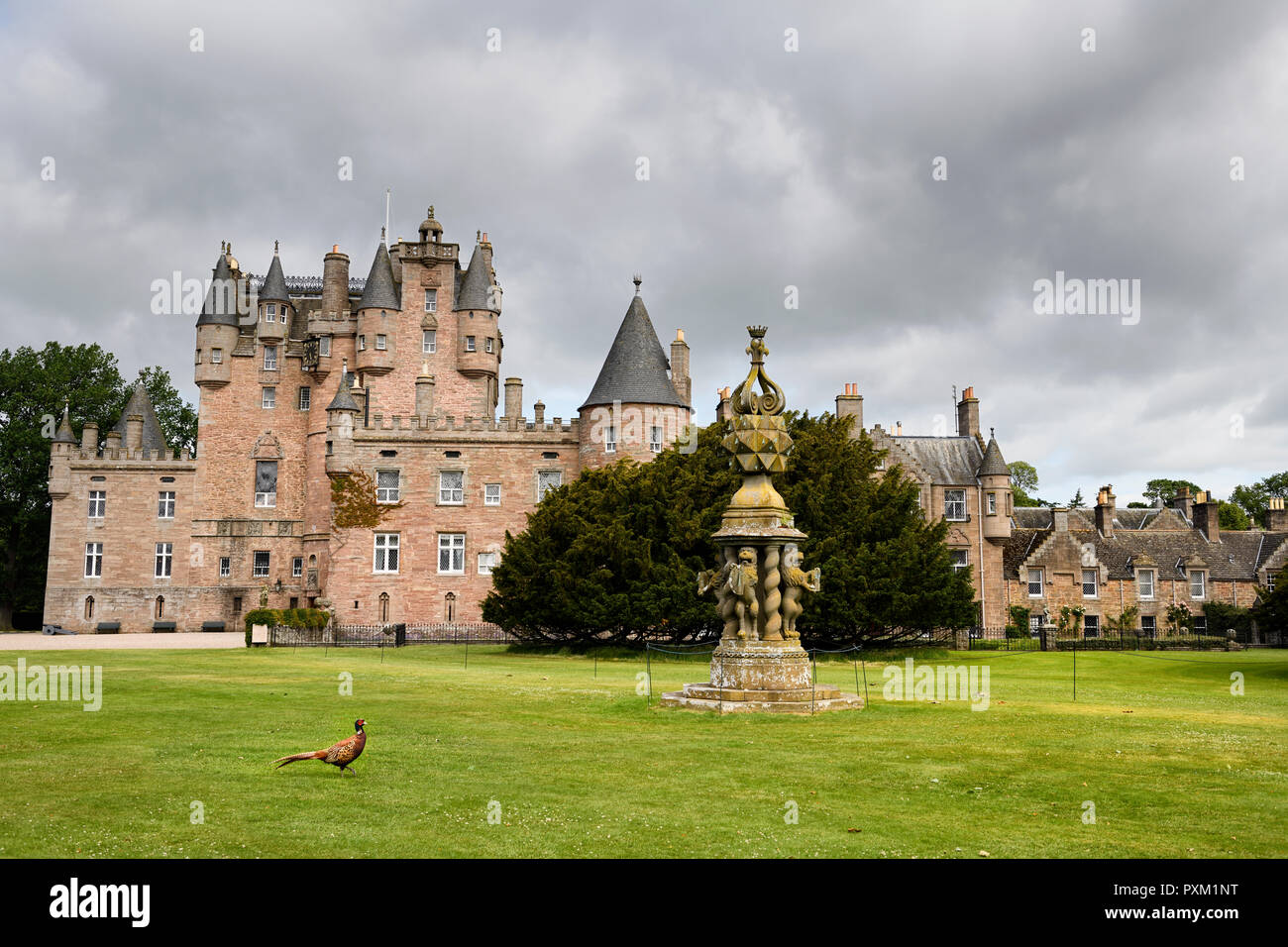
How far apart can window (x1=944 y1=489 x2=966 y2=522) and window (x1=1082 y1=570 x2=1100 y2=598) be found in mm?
7489

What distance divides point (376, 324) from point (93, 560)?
19.8 meters

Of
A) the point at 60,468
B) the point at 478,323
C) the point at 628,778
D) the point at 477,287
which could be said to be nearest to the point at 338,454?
the point at 478,323

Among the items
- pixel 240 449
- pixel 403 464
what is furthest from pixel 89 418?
pixel 403 464

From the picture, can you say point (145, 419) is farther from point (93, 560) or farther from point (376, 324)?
point (376, 324)

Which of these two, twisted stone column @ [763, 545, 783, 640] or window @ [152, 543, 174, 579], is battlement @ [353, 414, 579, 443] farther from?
twisted stone column @ [763, 545, 783, 640]

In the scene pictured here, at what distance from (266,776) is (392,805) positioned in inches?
80.2

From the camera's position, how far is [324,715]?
16.1 m

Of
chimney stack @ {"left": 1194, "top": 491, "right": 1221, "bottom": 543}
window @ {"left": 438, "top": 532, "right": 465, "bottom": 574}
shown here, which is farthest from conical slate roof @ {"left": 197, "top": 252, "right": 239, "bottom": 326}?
chimney stack @ {"left": 1194, "top": 491, "right": 1221, "bottom": 543}

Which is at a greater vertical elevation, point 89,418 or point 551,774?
point 89,418

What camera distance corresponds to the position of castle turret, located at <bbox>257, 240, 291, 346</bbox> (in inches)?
2382

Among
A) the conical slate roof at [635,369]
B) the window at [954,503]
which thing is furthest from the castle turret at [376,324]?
the window at [954,503]

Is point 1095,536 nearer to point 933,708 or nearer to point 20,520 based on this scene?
point 933,708

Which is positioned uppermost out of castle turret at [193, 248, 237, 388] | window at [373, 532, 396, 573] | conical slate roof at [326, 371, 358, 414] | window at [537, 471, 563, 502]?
castle turret at [193, 248, 237, 388]
